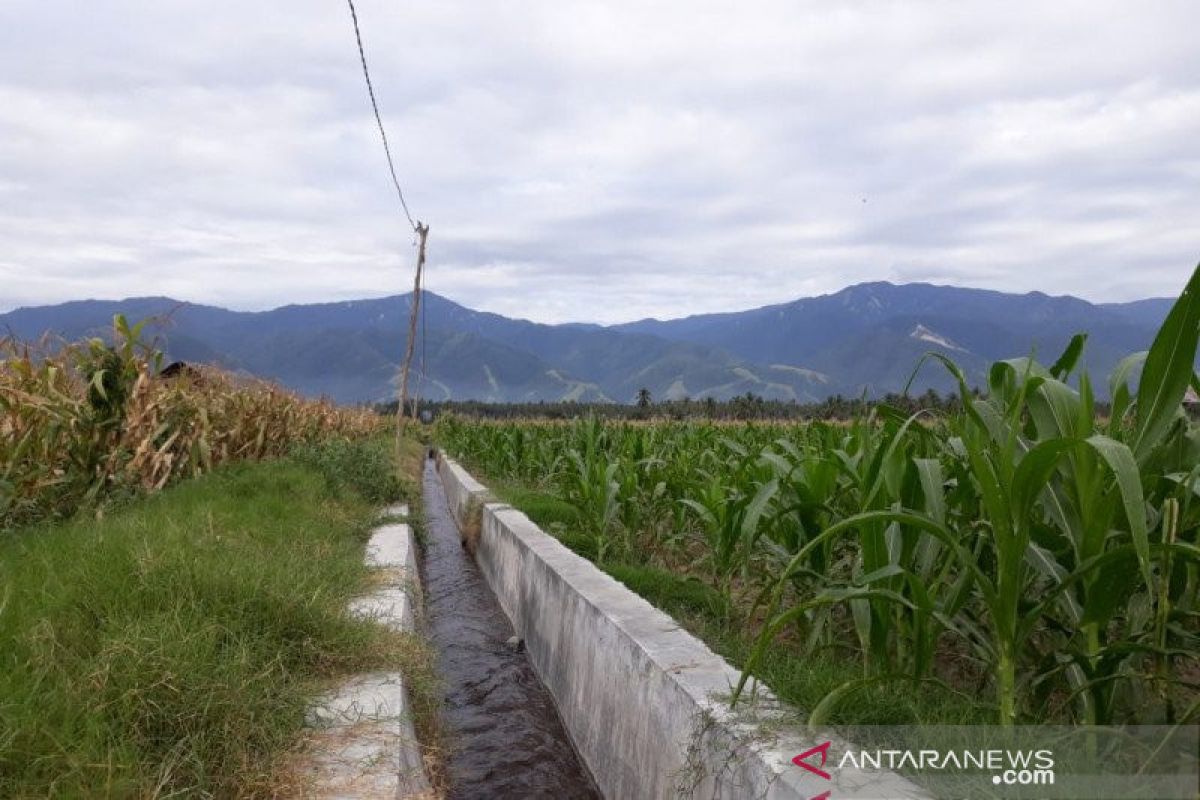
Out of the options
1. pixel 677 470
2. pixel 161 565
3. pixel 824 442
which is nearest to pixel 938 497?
pixel 824 442

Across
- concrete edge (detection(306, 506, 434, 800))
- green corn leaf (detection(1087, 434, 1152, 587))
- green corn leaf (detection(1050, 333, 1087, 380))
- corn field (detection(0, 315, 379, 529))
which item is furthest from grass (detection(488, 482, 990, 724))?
corn field (detection(0, 315, 379, 529))

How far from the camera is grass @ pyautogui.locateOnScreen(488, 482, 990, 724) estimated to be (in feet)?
8.02

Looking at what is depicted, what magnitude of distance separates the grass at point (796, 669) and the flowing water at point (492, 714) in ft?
3.09

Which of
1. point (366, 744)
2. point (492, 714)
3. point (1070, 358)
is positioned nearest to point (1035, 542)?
point (1070, 358)

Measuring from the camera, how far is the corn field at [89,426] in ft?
18.4

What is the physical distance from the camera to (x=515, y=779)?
3.87 meters

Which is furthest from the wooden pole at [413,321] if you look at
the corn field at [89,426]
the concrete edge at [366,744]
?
the concrete edge at [366,744]

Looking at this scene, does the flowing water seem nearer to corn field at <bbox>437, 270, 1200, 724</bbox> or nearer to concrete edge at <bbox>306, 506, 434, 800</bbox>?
concrete edge at <bbox>306, 506, 434, 800</bbox>

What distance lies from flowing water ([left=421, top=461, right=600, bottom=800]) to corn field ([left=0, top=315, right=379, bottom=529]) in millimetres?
2719

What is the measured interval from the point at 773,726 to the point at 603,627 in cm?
153

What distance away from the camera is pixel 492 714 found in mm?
4688

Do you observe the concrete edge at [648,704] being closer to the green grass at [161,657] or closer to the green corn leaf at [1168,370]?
the green grass at [161,657]

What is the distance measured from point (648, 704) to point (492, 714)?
1.89 metres

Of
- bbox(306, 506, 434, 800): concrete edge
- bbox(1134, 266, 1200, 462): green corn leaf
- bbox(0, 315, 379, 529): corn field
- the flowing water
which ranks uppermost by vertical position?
bbox(1134, 266, 1200, 462): green corn leaf
